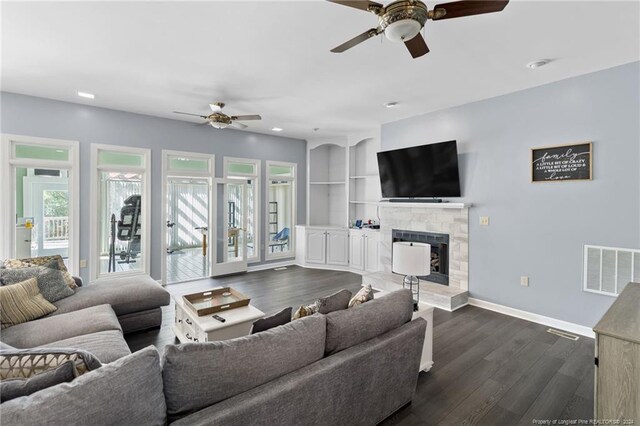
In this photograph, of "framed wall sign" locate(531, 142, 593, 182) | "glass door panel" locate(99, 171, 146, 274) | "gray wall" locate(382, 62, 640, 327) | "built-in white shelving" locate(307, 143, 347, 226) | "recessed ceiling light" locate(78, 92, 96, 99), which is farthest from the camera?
"built-in white shelving" locate(307, 143, 347, 226)

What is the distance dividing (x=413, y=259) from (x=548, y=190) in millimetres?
2304

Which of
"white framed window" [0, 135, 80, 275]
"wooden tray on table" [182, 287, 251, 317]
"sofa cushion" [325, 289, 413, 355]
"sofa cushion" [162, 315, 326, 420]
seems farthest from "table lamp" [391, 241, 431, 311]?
"white framed window" [0, 135, 80, 275]

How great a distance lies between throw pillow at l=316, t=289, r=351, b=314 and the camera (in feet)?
6.74

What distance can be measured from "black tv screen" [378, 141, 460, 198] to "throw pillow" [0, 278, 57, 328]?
15.6ft

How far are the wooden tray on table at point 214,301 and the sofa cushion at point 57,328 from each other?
641 mm

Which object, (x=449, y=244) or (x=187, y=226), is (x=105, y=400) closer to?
(x=449, y=244)

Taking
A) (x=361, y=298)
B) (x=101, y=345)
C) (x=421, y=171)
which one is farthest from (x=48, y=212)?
(x=421, y=171)

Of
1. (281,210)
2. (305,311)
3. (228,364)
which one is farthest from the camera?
(281,210)

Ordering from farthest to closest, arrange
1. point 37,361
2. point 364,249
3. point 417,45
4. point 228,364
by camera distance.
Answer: point 364,249, point 417,45, point 228,364, point 37,361

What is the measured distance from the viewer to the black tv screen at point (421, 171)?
466 centimetres

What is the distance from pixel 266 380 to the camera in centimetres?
152

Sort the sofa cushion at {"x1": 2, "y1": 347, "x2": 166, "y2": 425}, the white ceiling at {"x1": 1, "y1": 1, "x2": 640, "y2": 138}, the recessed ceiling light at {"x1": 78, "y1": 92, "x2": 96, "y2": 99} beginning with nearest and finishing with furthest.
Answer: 1. the sofa cushion at {"x1": 2, "y1": 347, "x2": 166, "y2": 425}
2. the white ceiling at {"x1": 1, "y1": 1, "x2": 640, "y2": 138}
3. the recessed ceiling light at {"x1": 78, "y1": 92, "x2": 96, "y2": 99}

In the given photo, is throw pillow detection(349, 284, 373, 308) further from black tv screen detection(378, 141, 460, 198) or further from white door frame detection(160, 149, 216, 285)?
white door frame detection(160, 149, 216, 285)

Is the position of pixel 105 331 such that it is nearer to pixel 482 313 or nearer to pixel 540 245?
pixel 482 313
